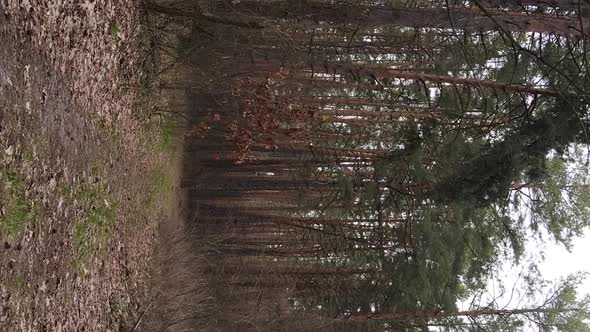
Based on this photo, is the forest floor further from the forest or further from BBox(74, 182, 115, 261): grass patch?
the forest

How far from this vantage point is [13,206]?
5215 mm

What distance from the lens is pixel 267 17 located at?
9.98 meters

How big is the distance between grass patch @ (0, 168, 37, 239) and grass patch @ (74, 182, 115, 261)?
5.13ft

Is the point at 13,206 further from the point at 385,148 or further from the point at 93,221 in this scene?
the point at 385,148

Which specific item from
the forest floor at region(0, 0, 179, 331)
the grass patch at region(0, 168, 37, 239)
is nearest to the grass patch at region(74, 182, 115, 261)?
the forest floor at region(0, 0, 179, 331)

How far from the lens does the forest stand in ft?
30.8

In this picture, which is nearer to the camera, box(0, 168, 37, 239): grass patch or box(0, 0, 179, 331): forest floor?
box(0, 168, 37, 239): grass patch

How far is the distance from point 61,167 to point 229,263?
51.1ft

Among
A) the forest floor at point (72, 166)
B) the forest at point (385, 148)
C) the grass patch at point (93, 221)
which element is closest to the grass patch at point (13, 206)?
the forest floor at point (72, 166)

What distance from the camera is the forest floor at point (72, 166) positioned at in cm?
523

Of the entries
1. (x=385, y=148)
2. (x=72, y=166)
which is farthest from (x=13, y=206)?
(x=385, y=148)

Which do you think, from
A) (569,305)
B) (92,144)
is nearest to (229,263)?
(569,305)

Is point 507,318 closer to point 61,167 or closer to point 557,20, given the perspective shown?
point 557,20

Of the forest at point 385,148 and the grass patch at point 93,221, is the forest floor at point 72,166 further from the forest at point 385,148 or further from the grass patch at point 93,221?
the forest at point 385,148
